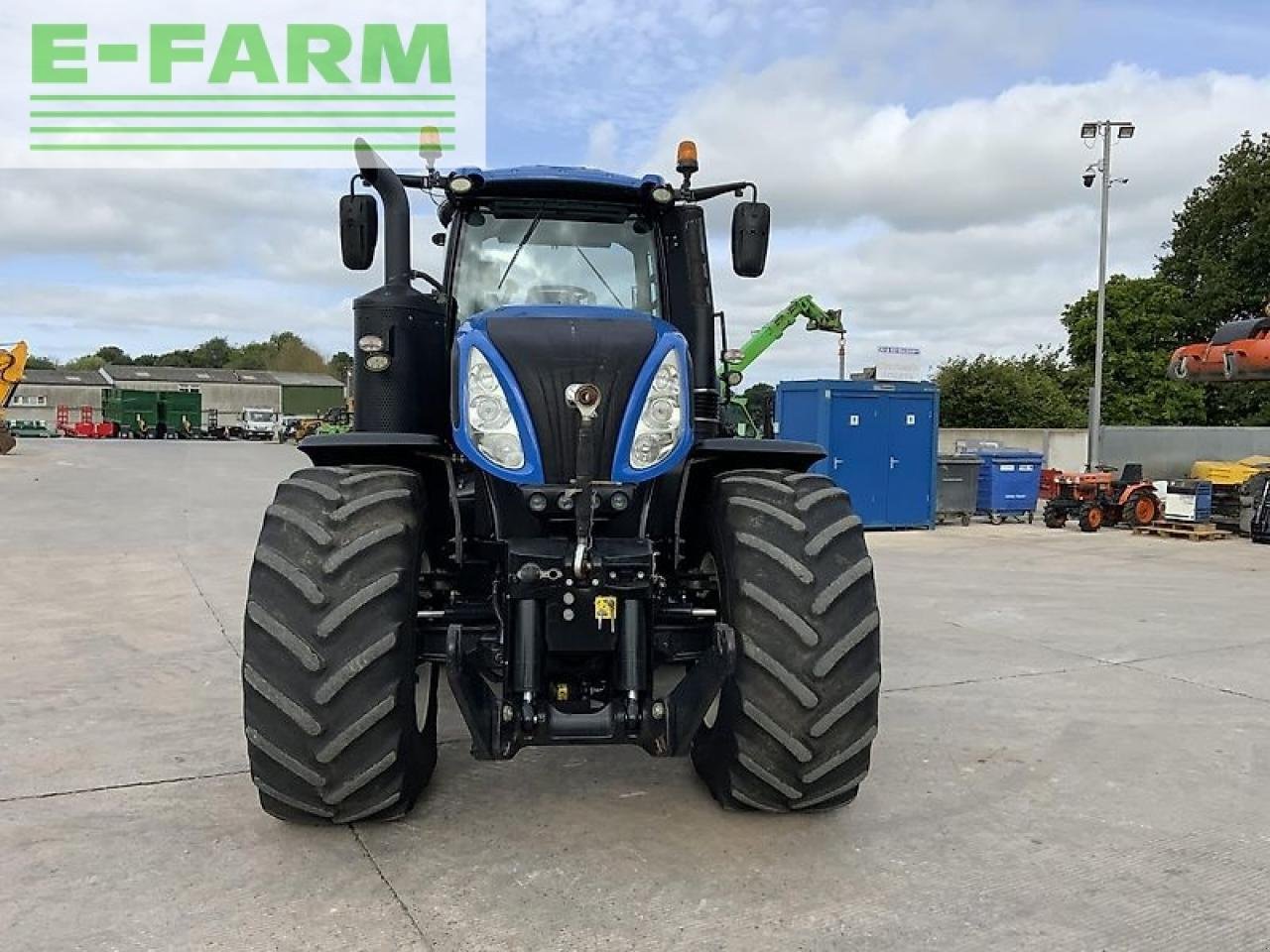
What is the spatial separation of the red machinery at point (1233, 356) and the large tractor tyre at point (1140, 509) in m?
1.90

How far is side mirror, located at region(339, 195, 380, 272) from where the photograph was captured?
15.7 feet

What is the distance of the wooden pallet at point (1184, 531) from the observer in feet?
49.3

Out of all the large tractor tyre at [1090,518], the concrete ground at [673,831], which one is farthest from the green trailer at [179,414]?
the concrete ground at [673,831]

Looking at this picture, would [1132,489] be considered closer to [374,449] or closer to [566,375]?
[566,375]

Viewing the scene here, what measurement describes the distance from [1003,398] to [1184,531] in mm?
22750

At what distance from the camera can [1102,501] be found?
53.3 ft

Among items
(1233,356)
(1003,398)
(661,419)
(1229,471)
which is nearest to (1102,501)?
(1229,471)

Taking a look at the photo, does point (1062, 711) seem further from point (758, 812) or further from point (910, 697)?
point (758, 812)

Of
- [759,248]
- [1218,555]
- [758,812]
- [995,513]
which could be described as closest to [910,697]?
[758,812]

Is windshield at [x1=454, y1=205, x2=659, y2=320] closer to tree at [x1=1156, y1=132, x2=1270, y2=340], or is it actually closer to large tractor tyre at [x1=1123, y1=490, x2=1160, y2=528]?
large tractor tyre at [x1=1123, y1=490, x2=1160, y2=528]

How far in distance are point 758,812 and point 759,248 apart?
2559 millimetres

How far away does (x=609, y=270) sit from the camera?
4.65 m

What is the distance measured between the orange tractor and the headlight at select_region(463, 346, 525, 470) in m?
Answer: 14.5

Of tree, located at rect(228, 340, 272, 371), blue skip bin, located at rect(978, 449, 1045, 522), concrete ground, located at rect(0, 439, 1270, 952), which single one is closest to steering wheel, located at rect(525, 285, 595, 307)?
concrete ground, located at rect(0, 439, 1270, 952)
